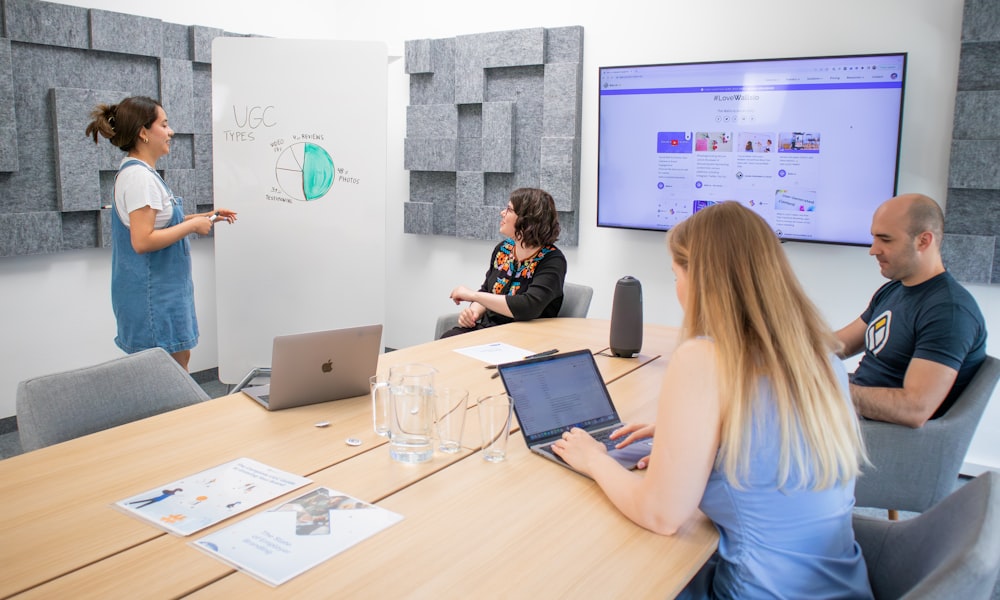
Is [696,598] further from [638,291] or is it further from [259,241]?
[259,241]

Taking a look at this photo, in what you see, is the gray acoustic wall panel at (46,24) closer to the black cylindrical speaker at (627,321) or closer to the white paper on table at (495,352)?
the white paper on table at (495,352)

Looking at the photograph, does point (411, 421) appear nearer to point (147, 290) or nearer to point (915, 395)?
point (915, 395)

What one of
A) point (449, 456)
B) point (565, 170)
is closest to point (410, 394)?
point (449, 456)

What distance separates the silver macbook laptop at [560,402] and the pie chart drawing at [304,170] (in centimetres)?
227

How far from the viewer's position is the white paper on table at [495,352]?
8.08 ft

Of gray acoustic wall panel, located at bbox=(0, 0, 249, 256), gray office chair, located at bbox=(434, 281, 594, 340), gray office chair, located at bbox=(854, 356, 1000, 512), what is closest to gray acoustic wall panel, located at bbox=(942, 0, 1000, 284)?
gray office chair, located at bbox=(854, 356, 1000, 512)

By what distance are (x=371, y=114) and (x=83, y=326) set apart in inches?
72.0

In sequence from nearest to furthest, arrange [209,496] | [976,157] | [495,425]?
[209,496], [495,425], [976,157]

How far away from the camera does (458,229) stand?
4574 millimetres

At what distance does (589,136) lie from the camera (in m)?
4.11

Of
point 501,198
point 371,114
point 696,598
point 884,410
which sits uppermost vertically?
point 371,114

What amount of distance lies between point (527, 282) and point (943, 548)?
2116 millimetres

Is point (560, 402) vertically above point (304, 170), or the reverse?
point (304, 170)

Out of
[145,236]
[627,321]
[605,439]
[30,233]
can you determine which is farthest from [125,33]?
[605,439]
